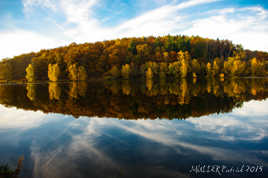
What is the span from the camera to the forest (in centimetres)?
9469

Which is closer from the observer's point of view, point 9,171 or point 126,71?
point 9,171

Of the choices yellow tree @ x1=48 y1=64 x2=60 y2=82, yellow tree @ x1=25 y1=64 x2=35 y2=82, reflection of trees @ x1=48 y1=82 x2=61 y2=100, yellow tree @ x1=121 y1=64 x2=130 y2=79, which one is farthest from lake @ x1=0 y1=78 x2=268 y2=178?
yellow tree @ x1=25 y1=64 x2=35 y2=82

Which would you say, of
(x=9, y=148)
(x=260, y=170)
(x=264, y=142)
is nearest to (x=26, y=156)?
(x=9, y=148)

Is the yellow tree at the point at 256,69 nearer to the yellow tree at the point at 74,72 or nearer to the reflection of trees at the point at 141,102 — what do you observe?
the reflection of trees at the point at 141,102

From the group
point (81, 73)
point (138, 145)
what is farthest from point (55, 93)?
point (81, 73)

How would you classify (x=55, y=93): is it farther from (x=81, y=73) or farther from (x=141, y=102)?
(x=81, y=73)

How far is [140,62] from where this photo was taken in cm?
11988

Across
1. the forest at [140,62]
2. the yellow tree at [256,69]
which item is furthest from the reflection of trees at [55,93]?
the yellow tree at [256,69]

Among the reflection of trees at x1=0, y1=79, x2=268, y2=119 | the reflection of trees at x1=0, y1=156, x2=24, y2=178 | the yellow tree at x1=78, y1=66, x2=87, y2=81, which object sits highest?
the yellow tree at x1=78, y1=66, x2=87, y2=81

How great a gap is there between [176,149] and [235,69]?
309 feet

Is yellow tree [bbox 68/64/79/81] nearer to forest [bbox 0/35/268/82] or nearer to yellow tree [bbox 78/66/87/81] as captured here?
forest [bbox 0/35/268/82]

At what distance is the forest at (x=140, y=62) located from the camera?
94.7 metres

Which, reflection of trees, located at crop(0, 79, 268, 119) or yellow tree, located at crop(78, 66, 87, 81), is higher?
yellow tree, located at crop(78, 66, 87, 81)

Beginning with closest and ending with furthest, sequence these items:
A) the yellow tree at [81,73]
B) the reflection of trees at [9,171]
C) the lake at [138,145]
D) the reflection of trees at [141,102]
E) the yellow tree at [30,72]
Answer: the reflection of trees at [9,171] < the lake at [138,145] < the reflection of trees at [141,102] < the yellow tree at [81,73] < the yellow tree at [30,72]
